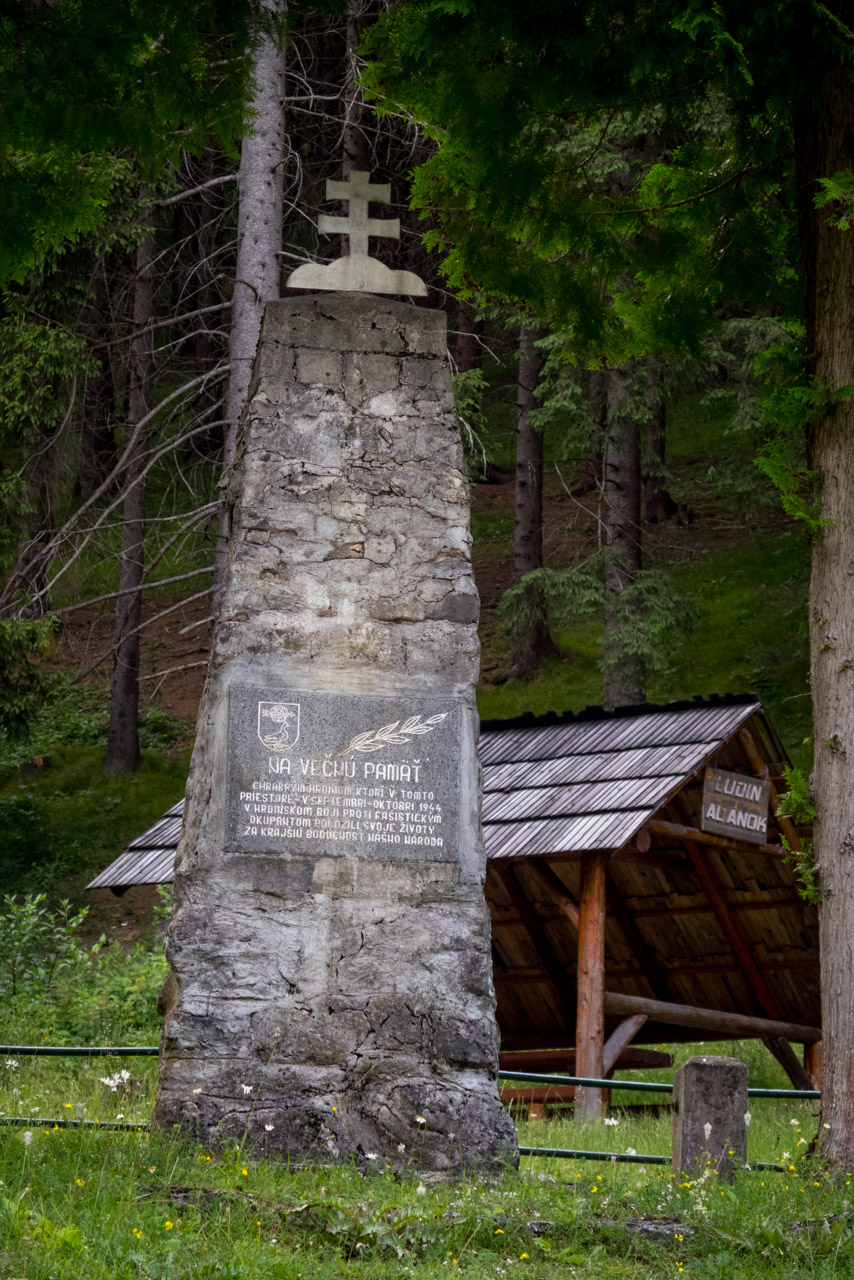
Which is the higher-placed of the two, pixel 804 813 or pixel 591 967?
pixel 804 813

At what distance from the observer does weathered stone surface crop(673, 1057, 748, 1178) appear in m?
5.57

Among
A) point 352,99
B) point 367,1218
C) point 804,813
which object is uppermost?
point 352,99

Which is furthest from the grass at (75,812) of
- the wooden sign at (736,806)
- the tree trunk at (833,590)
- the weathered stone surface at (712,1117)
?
the weathered stone surface at (712,1117)

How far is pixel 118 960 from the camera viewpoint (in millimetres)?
13453

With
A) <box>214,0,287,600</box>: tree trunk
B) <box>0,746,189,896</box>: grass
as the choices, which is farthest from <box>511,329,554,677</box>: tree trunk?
<box>214,0,287,600</box>: tree trunk

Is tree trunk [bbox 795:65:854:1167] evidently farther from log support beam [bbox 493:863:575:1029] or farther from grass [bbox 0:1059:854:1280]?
log support beam [bbox 493:863:575:1029]

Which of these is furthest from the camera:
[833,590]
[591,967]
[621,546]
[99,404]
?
[99,404]

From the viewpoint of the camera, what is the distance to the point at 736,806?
11281 millimetres

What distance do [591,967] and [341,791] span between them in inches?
192

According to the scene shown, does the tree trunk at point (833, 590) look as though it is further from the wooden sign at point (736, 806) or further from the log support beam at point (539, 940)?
the log support beam at point (539, 940)

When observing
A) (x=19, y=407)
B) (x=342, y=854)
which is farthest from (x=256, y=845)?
(x=19, y=407)

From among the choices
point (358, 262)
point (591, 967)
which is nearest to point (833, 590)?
point (358, 262)

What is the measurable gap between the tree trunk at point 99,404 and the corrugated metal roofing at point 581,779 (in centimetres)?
1030

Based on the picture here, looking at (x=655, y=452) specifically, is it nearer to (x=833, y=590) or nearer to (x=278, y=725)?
(x=833, y=590)
